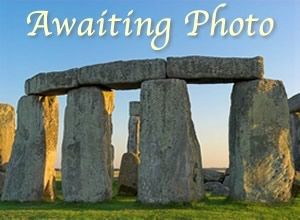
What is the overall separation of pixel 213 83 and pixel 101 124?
322cm

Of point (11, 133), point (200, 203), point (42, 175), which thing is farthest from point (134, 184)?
point (11, 133)

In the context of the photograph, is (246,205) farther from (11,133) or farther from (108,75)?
(11,133)

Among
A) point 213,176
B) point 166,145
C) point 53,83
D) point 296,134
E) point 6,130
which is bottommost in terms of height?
point 213,176

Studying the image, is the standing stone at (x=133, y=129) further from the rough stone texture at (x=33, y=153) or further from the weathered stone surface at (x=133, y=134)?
the rough stone texture at (x=33, y=153)

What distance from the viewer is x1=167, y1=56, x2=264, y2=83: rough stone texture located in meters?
14.4

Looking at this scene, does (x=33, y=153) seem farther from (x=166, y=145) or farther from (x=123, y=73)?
(x=166, y=145)

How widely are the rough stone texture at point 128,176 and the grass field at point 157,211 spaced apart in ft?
9.97

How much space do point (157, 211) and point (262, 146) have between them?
3.40m

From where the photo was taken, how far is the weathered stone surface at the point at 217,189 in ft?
63.7

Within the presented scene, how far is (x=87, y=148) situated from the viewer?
50.4ft

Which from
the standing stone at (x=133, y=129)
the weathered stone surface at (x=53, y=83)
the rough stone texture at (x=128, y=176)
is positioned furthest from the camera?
the standing stone at (x=133, y=129)

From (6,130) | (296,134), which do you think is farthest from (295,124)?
(6,130)

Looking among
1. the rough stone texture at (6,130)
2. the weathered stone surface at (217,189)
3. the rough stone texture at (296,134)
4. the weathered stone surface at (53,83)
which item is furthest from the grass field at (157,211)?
the rough stone texture at (296,134)

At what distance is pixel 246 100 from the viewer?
1467 centimetres
